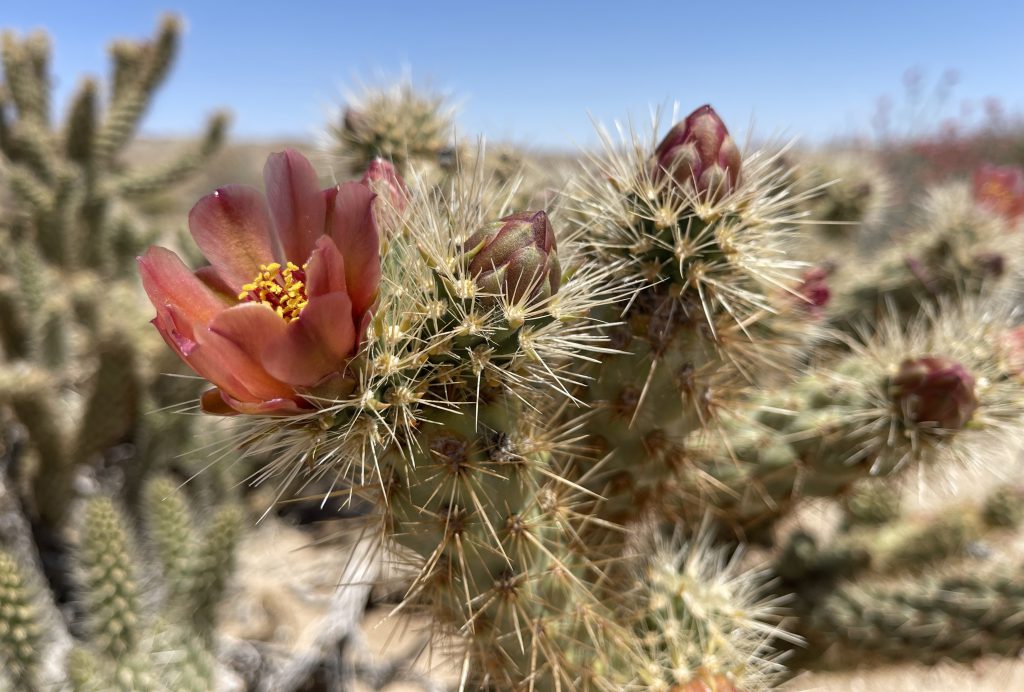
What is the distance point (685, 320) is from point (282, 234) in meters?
0.86

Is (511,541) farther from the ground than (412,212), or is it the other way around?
(412,212)

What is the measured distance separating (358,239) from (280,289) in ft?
0.68

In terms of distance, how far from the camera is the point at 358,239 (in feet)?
3.17

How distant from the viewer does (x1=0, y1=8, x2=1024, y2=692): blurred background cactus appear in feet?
3.63

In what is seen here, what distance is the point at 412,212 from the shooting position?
1149mm

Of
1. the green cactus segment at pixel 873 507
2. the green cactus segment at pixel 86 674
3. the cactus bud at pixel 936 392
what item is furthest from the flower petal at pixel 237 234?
the green cactus segment at pixel 873 507

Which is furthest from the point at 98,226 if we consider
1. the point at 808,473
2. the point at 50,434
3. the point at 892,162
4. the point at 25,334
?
the point at 892,162

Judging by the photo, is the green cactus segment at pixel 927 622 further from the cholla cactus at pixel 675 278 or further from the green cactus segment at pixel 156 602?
the green cactus segment at pixel 156 602

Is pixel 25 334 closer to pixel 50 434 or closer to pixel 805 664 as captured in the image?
pixel 50 434

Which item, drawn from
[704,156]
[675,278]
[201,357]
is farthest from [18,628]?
[704,156]

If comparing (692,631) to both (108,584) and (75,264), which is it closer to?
(108,584)

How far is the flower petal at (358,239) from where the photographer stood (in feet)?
3.13

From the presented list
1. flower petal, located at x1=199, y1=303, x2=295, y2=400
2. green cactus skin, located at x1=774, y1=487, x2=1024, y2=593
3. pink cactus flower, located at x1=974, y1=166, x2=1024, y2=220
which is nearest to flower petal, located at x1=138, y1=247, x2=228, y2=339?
flower petal, located at x1=199, y1=303, x2=295, y2=400

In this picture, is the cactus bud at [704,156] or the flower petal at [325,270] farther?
the cactus bud at [704,156]
